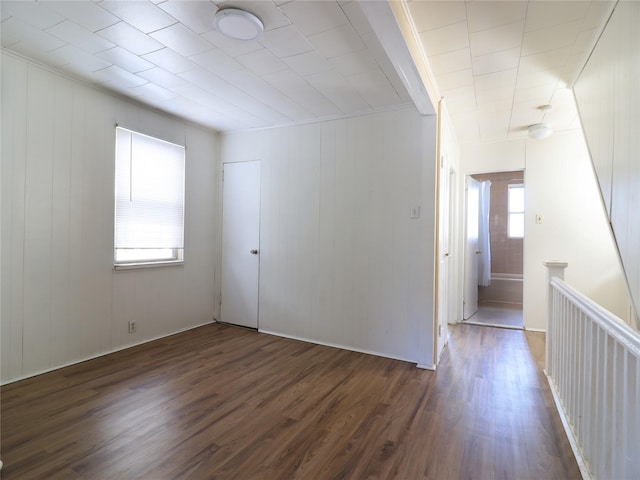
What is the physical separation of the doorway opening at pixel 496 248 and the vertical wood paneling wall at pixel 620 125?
2629 mm

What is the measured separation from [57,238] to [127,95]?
A: 1.46 m

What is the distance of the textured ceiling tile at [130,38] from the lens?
2078mm

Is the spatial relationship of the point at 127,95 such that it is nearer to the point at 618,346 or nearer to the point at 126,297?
the point at 126,297

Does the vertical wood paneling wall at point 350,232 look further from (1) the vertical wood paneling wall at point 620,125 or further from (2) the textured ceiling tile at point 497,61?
(1) the vertical wood paneling wall at point 620,125

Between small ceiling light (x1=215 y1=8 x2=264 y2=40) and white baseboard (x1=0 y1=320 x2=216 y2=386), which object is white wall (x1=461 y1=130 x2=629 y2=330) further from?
white baseboard (x1=0 y1=320 x2=216 y2=386)

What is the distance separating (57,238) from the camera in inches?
A: 106

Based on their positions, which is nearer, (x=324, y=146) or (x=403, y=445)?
(x=403, y=445)

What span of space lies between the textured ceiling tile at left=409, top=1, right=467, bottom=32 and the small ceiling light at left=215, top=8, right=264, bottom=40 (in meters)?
0.90

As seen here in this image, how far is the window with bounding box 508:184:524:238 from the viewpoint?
6.12 metres

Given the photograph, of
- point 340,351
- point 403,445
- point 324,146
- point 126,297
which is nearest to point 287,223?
point 324,146

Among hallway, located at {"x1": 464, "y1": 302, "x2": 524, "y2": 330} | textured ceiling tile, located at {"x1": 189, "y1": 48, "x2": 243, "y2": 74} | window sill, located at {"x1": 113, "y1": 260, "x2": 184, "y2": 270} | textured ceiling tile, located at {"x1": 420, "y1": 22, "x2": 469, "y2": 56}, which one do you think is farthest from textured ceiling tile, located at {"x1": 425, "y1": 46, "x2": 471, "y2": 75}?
hallway, located at {"x1": 464, "y1": 302, "x2": 524, "y2": 330}

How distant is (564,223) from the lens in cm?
406

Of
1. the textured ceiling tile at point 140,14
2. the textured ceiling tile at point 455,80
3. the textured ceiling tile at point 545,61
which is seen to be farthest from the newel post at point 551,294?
the textured ceiling tile at point 140,14

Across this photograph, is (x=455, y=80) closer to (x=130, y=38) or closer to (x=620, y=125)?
(x=620, y=125)
